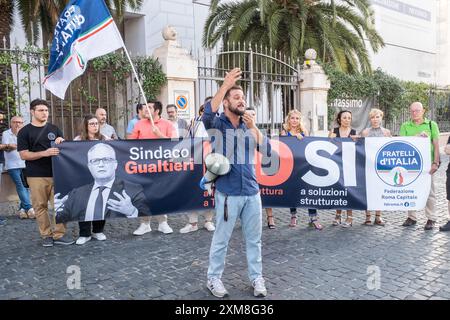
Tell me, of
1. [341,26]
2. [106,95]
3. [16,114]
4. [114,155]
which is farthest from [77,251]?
[341,26]

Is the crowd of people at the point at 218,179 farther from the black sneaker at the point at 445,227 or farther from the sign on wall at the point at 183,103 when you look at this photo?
the sign on wall at the point at 183,103

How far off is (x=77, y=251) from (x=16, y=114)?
3.62 m

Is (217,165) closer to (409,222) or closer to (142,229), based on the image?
(142,229)

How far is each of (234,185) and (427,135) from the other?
366 centimetres

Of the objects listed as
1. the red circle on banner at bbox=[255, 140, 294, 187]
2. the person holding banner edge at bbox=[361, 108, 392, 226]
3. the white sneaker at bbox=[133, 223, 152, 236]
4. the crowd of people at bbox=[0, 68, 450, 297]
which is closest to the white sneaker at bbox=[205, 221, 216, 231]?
the crowd of people at bbox=[0, 68, 450, 297]

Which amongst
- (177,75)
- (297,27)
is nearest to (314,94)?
(297,27)

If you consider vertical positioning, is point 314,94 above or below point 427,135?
above

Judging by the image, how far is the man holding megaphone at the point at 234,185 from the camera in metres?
3.80

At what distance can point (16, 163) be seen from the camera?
290 inches

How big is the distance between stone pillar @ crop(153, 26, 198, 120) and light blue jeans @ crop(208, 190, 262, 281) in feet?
17.9

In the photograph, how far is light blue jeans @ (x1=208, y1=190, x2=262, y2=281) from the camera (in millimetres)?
3826

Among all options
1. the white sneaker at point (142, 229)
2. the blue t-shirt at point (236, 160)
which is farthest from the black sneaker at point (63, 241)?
the blue t-shirt at point (236, 160)

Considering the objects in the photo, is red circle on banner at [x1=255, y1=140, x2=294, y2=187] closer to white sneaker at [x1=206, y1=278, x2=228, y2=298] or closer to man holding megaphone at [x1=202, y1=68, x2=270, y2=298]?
man holding megaphone at [x1=202, y1=68, x2=270, y2=298]
